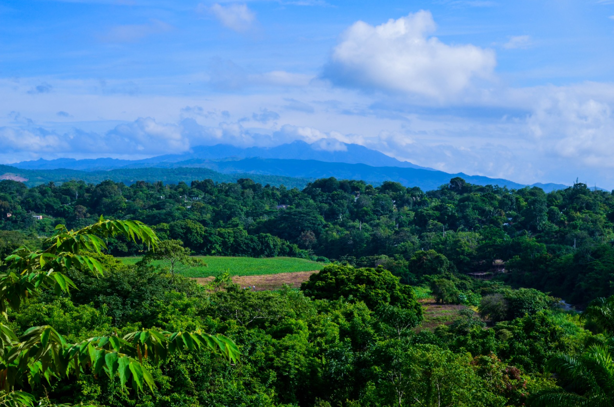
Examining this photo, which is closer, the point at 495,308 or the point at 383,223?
the point at 495,308

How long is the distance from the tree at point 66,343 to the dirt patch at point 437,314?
874 inches

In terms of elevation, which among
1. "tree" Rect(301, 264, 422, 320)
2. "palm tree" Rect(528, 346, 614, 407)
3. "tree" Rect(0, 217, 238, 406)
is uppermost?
"tree" Rect(0, 217, 238, 406)

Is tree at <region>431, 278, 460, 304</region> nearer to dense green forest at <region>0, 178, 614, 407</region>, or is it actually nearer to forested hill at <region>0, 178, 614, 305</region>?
dense green forest at <region>0, 178, 614, 407</region>

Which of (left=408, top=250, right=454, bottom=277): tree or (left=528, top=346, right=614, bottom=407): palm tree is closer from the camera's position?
(left=528, top=346, right=614, bottom=407): palm tree

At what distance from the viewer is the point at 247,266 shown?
51.0 metres

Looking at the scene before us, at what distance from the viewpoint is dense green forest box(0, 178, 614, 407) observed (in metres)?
3.78

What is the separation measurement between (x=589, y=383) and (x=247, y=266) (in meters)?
43.7

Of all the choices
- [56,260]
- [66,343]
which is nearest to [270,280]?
[56,260]

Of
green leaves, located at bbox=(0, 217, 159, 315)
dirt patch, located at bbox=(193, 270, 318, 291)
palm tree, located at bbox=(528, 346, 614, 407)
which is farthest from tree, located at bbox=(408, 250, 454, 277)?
green leaves, located at bbox=(0, 217, 159, 315)

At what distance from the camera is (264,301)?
18.4 metres

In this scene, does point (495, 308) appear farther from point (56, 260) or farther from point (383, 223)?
point (383, 223)

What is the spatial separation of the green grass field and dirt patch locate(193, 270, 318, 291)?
264 cm

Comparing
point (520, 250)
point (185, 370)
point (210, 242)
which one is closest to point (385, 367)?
point (185, 370)

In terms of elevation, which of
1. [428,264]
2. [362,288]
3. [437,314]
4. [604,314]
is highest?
[604,314]
